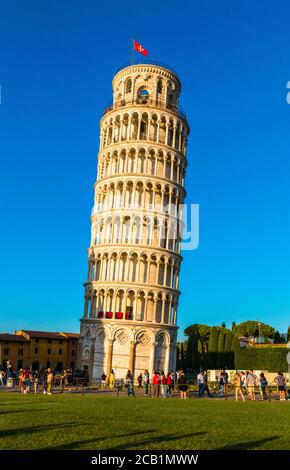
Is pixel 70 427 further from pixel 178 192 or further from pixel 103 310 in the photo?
pixel 178 192

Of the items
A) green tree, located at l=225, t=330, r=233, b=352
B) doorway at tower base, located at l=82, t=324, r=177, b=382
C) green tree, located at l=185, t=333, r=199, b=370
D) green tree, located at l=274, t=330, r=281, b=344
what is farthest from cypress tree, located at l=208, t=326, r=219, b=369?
doorway at tower base, located at l=82, t=324, r=177, b=382

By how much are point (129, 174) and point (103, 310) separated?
61.9ft

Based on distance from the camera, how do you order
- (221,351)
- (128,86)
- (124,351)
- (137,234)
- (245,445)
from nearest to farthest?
1. (245,445)
2. (124,351)
3. (137,234)
4. (128,86)
5. (221,351)

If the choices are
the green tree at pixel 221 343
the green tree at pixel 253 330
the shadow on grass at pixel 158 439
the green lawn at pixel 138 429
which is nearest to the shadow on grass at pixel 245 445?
the green lawn at pixel 138 429

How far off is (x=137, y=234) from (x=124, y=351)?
1546 centimetres

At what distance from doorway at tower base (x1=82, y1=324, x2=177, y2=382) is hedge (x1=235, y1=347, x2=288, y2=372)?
479 inches

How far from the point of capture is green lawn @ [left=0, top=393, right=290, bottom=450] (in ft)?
39.8

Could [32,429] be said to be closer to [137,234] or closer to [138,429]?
[138,429]

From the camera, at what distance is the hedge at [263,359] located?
207 feet

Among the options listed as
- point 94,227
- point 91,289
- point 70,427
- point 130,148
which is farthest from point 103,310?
point 70,427

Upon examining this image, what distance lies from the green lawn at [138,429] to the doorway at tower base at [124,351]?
42.5m

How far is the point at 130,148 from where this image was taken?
2685 inches

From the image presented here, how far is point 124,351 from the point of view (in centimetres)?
6266

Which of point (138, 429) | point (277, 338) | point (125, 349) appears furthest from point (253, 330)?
point (138, 429)
